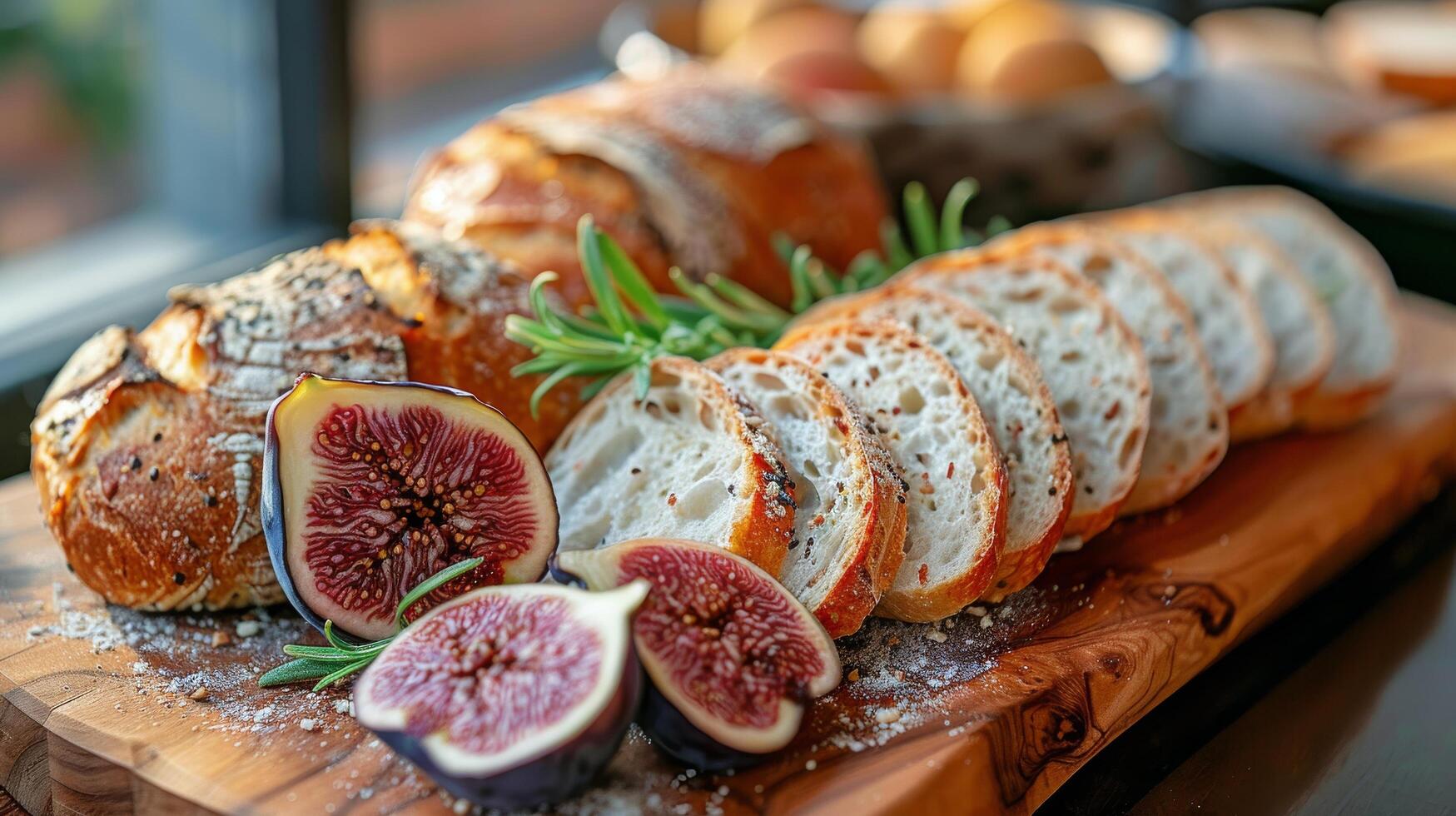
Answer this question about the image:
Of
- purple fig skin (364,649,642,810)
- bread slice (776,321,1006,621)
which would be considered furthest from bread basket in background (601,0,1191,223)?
purple fig skin (364,649,642,810)

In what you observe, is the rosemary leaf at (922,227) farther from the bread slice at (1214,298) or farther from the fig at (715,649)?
the fig at (715,649)

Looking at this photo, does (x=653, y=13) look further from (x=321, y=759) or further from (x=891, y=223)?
(x=321, y=759)

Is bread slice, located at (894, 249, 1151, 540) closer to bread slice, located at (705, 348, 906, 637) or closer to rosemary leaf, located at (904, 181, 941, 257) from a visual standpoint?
rosemary leaf, located at (904, 181, 941, 257)

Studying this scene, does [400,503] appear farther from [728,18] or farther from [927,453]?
[728,18]

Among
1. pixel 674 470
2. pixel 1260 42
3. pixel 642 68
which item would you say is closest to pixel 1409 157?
pixel 1260 42

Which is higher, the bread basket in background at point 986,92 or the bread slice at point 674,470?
the bread basket in background at point 986,92

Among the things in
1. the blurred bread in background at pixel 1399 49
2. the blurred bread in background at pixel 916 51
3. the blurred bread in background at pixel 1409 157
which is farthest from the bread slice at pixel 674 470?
the blurred bread in background at pixel 1399 49
